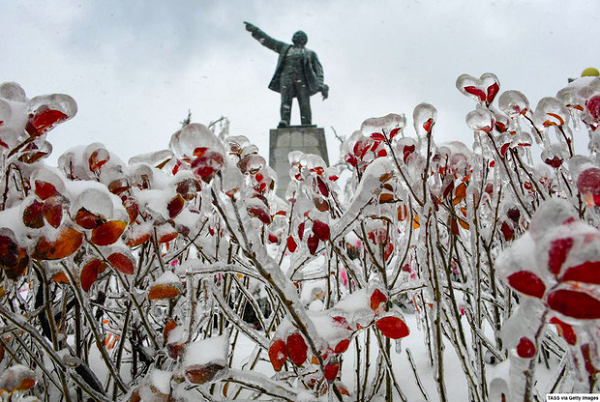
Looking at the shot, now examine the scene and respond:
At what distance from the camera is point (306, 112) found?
26.1 ft

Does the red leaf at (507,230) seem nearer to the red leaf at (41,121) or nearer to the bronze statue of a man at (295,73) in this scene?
the red leaf at (41,121)

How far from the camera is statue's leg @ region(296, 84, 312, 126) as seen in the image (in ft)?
26.0

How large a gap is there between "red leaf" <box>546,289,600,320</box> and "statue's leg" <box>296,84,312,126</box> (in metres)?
7.68

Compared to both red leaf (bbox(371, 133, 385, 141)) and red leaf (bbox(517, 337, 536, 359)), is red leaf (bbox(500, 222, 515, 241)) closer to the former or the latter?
red leaf (bbox(371, 133, 385, 141))

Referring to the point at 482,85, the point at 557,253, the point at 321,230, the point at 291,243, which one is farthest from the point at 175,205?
the point at 482,85

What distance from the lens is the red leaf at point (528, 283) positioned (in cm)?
34

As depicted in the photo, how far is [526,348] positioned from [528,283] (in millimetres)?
95

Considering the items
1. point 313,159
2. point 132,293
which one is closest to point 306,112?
point 313,159

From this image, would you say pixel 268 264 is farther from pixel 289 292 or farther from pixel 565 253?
pixel 565 253

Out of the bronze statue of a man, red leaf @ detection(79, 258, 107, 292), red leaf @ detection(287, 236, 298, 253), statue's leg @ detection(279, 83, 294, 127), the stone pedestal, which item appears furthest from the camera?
the bronze statue of a man

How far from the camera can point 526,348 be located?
0.39 metres

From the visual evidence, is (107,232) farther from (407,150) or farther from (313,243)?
(407,150)

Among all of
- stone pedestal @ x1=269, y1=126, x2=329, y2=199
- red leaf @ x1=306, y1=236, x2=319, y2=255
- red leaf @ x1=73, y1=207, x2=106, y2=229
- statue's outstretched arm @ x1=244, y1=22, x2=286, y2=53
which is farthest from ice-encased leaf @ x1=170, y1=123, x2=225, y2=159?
statue's outstretched arm @ x1=244, y1=22, x2=286, y2=53

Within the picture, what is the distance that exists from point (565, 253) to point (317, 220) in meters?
0.57
